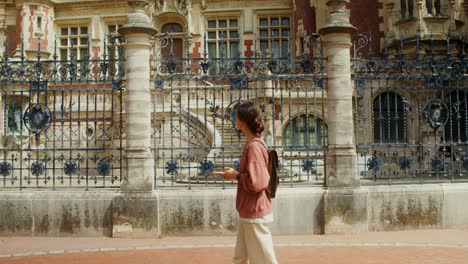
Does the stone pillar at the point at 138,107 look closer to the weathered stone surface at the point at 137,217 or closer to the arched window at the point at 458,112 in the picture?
the weathered stone surface at the point at 137,217

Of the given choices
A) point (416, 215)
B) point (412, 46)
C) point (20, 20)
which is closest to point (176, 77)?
point (416, 215)

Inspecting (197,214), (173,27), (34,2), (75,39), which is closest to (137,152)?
(197,214)

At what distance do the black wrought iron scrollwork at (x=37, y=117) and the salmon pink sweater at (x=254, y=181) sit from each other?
20.3ft

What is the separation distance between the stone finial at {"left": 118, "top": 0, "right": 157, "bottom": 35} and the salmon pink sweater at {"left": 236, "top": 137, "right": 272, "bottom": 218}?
4.93 m

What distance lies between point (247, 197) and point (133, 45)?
514 cm

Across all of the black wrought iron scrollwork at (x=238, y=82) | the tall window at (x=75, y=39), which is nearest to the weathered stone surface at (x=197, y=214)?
the black wrought iron scrollwork at (x=238, y=82)

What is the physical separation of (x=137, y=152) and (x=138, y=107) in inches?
31.1

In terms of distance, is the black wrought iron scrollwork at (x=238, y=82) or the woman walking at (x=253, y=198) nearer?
the woman walking at (x=253, y=198)

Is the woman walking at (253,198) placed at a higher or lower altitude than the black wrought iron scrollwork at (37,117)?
lower

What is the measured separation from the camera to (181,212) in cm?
896

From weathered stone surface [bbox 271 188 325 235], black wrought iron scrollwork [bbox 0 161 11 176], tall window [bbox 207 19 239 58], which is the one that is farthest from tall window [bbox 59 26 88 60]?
weathered stone surface [bbox 271 188 325 235]

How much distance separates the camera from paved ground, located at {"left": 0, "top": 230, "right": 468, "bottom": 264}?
7129mm

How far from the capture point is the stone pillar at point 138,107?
890 centimetres

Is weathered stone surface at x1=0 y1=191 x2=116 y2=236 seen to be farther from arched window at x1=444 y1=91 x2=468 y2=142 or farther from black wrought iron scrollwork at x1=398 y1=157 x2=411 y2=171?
arched window at x1=444 y1=91 x2=468 y2=142
